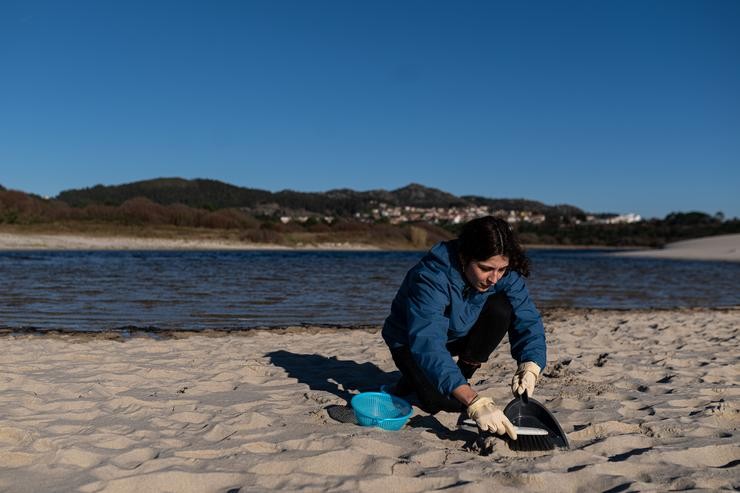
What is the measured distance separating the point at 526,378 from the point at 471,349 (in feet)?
1.64

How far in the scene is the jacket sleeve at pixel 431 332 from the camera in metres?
2.83

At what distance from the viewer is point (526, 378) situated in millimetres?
3107

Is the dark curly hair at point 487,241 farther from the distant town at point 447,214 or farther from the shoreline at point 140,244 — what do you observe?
the distant town at point 447,214

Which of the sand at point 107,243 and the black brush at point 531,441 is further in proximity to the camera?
the sand at point 107,243

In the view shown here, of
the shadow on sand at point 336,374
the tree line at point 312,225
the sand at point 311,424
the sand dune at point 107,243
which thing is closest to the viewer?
the sand at point 311,424

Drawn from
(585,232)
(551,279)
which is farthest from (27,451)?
(585,232)

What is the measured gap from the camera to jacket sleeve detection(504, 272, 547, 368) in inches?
130

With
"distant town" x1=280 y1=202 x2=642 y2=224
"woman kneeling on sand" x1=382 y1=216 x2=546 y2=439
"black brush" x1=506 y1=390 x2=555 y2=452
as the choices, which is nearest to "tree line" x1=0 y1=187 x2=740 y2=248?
"distant town" x1=280 y1=202 x2=642 y2=224

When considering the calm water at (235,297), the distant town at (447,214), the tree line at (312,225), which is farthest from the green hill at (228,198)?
the calm water at (235,297)

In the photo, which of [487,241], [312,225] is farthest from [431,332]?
[312,225]

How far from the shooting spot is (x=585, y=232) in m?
77.8

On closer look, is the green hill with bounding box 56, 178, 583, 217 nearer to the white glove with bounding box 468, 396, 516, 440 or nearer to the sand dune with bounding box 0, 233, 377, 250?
the sand dune with bounding box 0, 233, 377, 250

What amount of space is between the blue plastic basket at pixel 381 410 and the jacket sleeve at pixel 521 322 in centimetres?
71

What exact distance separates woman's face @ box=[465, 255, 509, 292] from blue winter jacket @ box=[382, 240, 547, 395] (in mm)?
73
